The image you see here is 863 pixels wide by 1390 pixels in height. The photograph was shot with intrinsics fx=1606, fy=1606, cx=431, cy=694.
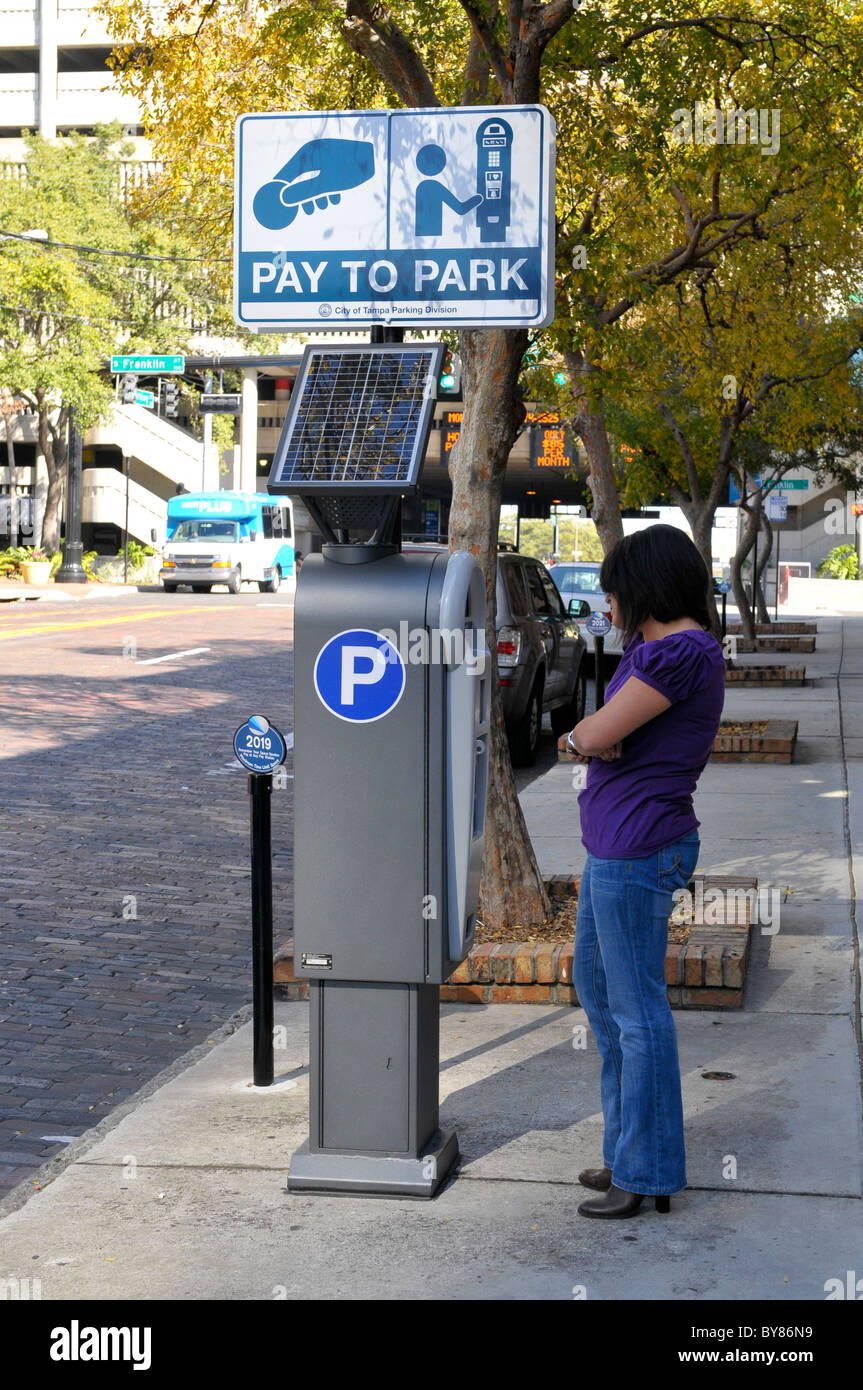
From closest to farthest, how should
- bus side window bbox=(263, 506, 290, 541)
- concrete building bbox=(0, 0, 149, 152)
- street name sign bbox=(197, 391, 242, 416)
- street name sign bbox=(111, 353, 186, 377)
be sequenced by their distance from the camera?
street name sign bbox=(111, 353, 186, 377), bus side window bbox=(263, 506, 290, 541), street name sign bbox=(197, 391, 242, 416), concrete building bbox=(0, 0, 149, 152)

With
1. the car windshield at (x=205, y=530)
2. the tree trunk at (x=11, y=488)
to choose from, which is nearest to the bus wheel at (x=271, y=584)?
the car windshield at (x=205, y=530)

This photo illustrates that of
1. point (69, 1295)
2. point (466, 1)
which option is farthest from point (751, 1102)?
point (466, 1)

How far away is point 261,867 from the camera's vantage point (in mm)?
5492

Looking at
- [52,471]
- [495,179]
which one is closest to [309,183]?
[495,179]

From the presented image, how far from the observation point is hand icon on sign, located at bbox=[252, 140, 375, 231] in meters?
5.67

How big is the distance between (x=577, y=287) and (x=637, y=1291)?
6563mm

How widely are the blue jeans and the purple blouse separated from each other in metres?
0.06

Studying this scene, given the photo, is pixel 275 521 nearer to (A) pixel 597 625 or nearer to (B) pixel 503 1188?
(A) pixel 597 625

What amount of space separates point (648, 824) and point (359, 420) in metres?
1.33

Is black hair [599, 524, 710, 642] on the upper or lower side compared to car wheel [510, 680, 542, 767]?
upper

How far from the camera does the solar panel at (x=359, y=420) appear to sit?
4.21 metres

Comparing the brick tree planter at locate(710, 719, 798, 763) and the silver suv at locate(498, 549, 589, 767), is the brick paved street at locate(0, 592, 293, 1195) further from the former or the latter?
the brick tree planter at locate(710, 719, 798, 763)

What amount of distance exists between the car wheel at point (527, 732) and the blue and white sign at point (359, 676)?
9015 millimetres

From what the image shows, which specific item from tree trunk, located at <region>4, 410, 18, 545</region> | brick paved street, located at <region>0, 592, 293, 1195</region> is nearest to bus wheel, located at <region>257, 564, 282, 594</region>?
tree trunk, located at <region>4, 410, 18, 545</region>
